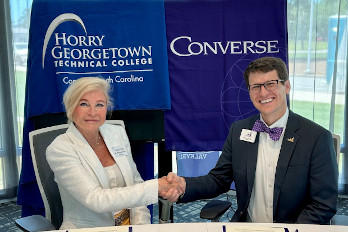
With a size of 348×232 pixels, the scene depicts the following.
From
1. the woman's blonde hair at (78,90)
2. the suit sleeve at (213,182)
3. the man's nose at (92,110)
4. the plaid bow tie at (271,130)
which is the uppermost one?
the woman's blonde hair at (78,90)

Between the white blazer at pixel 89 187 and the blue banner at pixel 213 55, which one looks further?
the blue banner at pixel 213 55

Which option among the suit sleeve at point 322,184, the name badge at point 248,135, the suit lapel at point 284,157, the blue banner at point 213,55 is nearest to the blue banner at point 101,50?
the blue banner at point 213,55

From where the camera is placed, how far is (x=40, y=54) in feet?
10.2

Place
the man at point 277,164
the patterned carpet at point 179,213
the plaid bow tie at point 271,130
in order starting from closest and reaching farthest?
1. the man at point 277,164
2. the plaid bow tie at point 271,130
3. the patterned carpet at point 179,213

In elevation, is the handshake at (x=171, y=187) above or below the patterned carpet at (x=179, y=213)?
above

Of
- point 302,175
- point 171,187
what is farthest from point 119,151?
point 302,175

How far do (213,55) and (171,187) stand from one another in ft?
4.67

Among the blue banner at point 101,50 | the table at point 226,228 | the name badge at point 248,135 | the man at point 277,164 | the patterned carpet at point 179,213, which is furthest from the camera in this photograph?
the patterned carpet at point 179,213

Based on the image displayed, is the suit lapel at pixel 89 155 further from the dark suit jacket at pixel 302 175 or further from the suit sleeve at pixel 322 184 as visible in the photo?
the suit sleeve at pixel 322 184

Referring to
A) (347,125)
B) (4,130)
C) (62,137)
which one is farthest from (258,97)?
(4,130)

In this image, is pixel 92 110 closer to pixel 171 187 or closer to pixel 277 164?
pixel 171 187

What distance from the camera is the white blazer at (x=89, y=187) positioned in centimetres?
191

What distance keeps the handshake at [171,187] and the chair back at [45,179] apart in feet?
2.10

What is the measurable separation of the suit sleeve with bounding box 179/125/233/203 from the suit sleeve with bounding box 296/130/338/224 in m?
0.54
